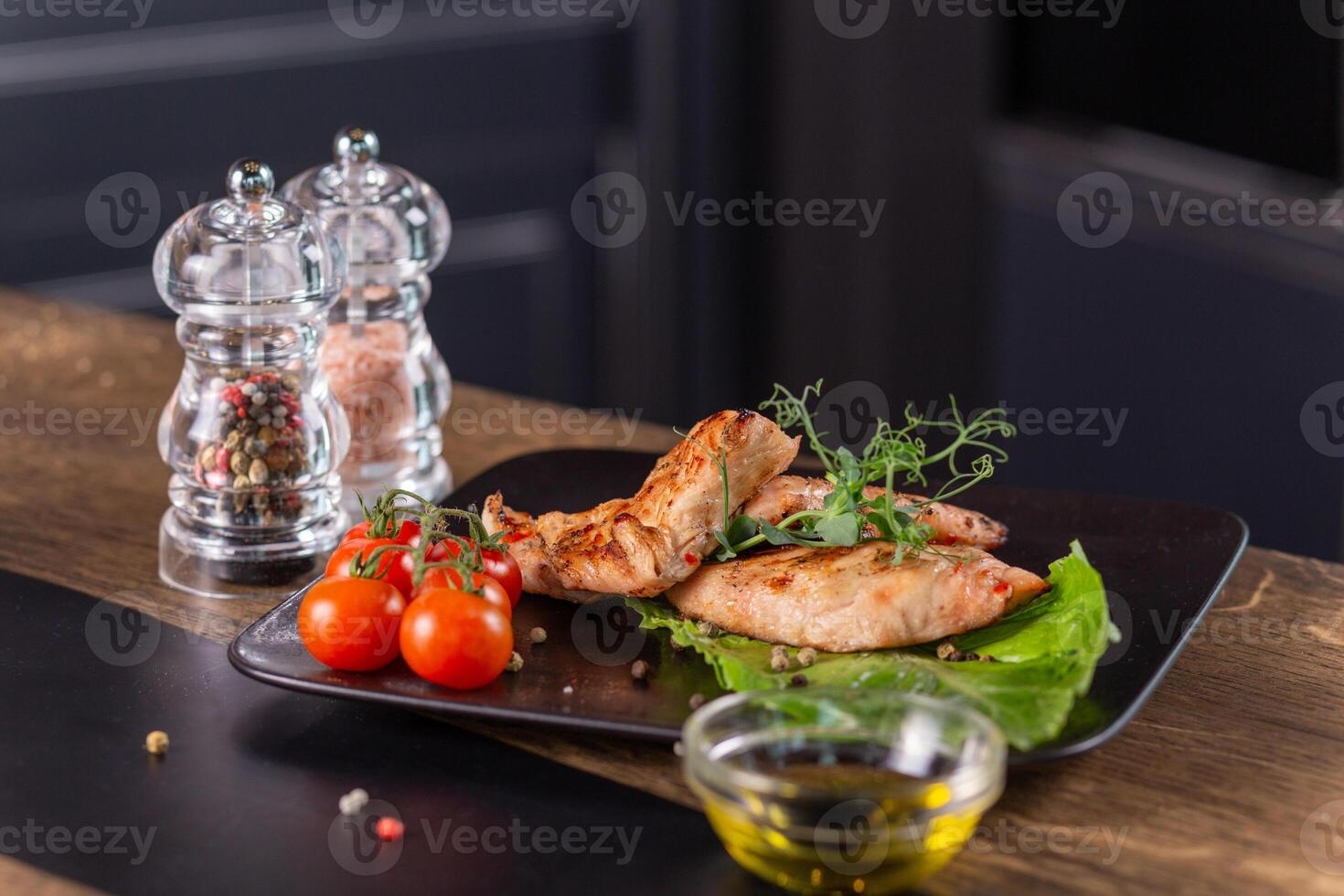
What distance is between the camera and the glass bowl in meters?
1.20

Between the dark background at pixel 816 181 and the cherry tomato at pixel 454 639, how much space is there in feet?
8.52

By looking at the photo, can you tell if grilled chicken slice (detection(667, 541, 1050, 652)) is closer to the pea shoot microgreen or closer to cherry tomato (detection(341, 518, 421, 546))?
the pea shoot microgreen

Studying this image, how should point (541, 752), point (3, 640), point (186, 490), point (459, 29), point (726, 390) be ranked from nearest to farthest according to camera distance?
1. point (541, 752)
2. point (3, 640)
3. point (186, 490)
4. point (459, 29)
5. point (726, 390)

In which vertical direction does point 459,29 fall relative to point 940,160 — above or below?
above

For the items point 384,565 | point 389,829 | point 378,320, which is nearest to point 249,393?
point 378,320

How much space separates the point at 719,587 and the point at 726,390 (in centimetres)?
344

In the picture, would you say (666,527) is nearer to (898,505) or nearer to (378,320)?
(898,505)

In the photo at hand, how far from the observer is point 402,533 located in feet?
5.88

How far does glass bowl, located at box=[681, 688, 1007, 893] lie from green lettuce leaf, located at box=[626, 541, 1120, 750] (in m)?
0.12

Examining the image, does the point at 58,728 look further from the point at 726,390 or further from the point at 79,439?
the point at 726,390

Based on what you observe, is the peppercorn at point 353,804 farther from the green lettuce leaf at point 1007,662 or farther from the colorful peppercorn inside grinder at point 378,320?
the colorful peppercorn inside grinder at point 378,320

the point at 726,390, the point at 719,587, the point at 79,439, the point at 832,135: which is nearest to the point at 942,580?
the point at 719,587

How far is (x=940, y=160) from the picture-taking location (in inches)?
174

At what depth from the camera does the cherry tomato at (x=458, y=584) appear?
161 centimetres
